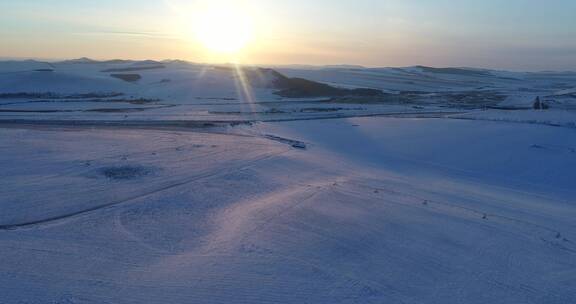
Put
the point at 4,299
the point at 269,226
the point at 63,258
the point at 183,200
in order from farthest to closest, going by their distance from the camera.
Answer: the point at 183,200, the point at 269,226, the point at 63,258, the point at 4,299

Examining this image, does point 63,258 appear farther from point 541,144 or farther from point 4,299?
point 541,144

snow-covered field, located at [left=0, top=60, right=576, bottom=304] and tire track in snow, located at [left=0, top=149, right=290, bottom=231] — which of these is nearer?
snow-covered field, located at [left=0, top=60, right=576, bottom=304]

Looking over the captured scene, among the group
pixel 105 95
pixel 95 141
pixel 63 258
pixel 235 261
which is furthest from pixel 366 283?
pixel 105 95

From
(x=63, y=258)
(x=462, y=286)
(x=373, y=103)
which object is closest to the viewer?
(x=462, y=286)

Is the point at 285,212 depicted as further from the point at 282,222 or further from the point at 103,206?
the point at 103,206

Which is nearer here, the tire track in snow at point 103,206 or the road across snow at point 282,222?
the road across snow at point 282,222
